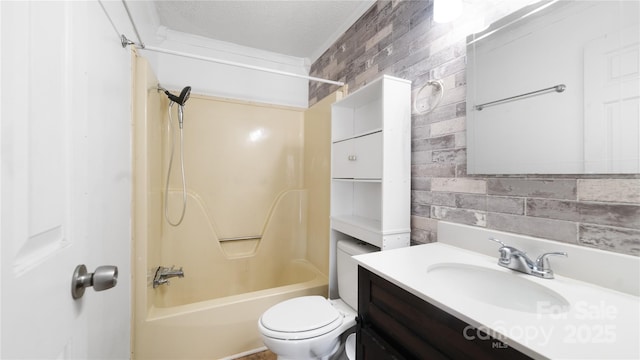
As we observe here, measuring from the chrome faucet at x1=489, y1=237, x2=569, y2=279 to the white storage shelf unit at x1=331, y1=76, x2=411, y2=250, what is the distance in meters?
0.47

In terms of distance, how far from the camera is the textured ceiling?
1750mm

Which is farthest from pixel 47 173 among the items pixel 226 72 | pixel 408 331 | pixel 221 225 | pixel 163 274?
pixel 226 72

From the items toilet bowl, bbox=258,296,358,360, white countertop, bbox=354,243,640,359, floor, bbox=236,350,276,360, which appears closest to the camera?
white countertop, bbox=354,243,640,359

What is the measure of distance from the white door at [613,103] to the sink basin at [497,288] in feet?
1.31

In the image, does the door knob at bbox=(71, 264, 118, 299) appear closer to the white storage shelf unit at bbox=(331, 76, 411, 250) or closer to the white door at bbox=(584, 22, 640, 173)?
the white storage shelf unit at bbox=(331, 76, 411, 250)

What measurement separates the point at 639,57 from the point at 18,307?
1.42 metres

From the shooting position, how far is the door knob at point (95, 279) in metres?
0.51

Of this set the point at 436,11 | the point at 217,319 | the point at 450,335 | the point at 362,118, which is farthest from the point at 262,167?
the point at 450,335

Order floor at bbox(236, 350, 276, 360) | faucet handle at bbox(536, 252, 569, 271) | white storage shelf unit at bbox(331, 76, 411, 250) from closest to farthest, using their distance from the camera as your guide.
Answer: faucet handle at bbox(536, 252, 569, 271)
white storage shelf unit at bbox(331, 76, 411, 250)
floor at bbox(236, 350, 276, 360)

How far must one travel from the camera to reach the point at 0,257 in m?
0.32

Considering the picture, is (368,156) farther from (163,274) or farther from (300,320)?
(163,274)

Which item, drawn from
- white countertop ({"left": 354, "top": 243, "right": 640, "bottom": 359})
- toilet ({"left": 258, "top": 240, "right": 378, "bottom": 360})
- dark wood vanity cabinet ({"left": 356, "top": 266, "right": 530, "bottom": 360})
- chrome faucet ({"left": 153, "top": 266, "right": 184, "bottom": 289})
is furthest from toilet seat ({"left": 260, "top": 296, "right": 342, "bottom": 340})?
chrome faucet ({"left": 153, "top": 266, "right": 184, "bottom": 289})

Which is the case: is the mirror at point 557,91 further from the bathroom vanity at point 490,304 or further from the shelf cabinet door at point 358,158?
the shelf cabinet door at point 358,158

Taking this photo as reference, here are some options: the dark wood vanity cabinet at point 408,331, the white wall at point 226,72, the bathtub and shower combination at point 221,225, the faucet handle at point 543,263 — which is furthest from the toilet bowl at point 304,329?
the white wall at point 226,72
